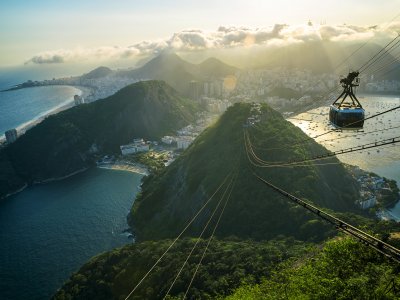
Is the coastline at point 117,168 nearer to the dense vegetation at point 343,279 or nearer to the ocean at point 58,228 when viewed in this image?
the ocean at point 58,228

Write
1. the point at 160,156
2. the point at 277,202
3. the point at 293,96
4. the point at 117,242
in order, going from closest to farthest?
1. the point at 277,202
2. the point at 117,242
3. the point at 160,156
4. the point at 293,96

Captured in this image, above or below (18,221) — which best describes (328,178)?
above

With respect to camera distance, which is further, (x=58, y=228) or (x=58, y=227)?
(x=58, y=227)

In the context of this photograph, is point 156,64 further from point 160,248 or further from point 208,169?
point 160,248

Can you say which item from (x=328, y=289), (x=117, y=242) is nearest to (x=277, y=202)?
(x=117, y=242)

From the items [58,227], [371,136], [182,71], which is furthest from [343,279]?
[182,71]

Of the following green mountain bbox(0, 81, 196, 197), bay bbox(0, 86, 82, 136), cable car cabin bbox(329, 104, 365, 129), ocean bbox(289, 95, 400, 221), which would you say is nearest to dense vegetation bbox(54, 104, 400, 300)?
cable car cabin bbox(329, 104, 365, 129)

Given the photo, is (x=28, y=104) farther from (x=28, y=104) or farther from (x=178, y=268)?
(x=178, y=268)
